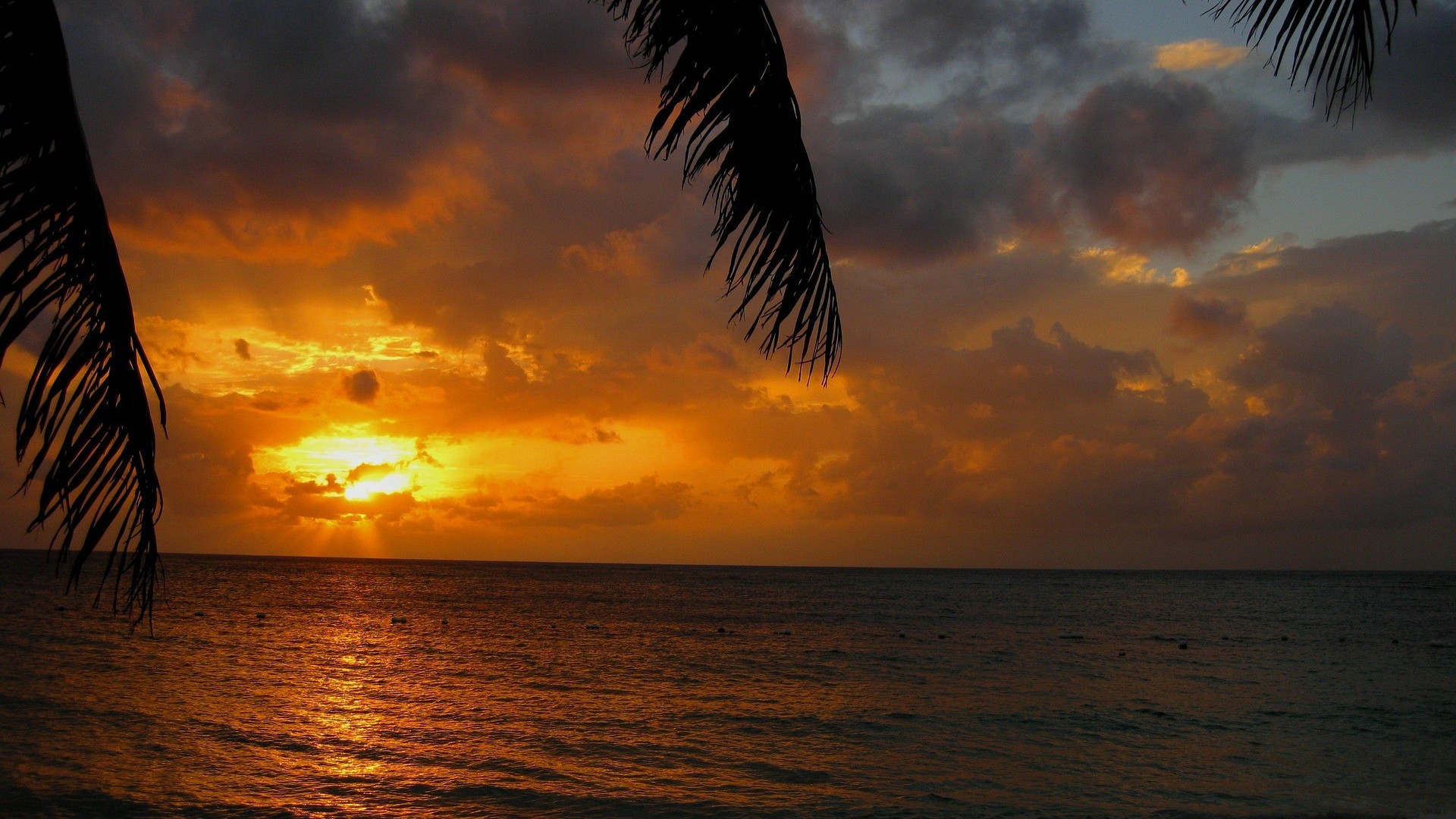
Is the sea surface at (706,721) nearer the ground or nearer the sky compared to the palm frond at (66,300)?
nearer the ground

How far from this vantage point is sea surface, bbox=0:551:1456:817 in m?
14.2

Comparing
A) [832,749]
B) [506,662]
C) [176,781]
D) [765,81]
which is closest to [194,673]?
[506,662]

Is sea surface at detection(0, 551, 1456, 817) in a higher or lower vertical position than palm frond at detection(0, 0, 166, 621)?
lower

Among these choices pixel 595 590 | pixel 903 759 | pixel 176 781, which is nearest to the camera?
pixel 176 781

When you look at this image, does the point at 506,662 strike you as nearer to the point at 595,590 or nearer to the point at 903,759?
the point at 903,759

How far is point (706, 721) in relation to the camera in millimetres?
20078

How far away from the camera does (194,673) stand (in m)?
25.5

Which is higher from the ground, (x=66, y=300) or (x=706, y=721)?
(x=66, y=300)

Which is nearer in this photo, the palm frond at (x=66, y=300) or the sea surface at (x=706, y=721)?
the palm frond at (x=66, y=300)

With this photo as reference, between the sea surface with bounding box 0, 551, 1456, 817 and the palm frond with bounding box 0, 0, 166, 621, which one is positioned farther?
the sea surface with bounding box 0, 551, 1456, 817

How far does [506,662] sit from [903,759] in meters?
17.3

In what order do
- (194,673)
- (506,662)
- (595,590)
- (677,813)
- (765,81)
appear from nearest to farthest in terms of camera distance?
(765,81) < (677,813) < (194,673) < (506,662) < (595,590)

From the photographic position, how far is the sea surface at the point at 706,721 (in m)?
14.2

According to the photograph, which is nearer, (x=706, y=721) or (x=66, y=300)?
(x=66, y=300)
